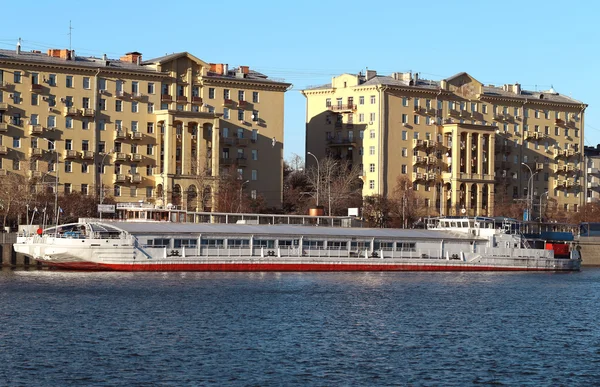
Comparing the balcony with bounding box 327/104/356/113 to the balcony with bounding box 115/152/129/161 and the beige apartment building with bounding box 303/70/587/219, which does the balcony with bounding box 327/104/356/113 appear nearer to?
the beige apartment building with bounding box 303/70/587/219

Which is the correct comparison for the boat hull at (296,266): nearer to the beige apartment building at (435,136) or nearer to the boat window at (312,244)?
the boat window at (312,244)

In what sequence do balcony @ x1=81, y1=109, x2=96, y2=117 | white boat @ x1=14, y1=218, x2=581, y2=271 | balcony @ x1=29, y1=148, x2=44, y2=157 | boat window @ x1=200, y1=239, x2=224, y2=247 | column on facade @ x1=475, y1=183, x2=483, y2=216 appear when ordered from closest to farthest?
white boat @ x1=14, y1=218, x2=581, y2=271 → boat window @ x1=200, y1=239, x2=224, y2=247 → balcony @ x1=29, y1=148, x2=44, y2=157 → balcony @ x1=81, y1=109, x2=96, y2=117 → column on facade @ x1=475, y1=183, x2=483, y2=216

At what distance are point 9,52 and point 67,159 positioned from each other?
14.4 metres

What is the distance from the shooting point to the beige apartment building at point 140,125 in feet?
426

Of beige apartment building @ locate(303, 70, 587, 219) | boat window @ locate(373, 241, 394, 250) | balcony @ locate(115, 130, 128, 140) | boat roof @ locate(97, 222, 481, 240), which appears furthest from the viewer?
beige apartment building @ locate(303, 70, 587, 219)

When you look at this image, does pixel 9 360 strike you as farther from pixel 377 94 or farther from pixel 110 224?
pixel 377 94

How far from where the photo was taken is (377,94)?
15762cm

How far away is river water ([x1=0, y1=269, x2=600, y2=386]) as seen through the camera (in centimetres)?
4562

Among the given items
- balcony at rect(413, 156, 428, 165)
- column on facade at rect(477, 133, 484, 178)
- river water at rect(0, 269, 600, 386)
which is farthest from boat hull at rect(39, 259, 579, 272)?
column on facade at rect(477, 133, 484, 178)

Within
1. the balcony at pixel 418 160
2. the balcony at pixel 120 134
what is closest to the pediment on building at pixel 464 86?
the balcony at pixel 418 160

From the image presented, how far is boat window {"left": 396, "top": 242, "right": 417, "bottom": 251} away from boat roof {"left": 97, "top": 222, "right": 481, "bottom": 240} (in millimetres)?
659

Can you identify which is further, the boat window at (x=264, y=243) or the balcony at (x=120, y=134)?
the balcony at (x=120, y=134)

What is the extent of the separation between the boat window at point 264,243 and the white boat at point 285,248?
87mm

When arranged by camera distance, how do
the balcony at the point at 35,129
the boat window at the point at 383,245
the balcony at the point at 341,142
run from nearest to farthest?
the boat window at the point at 383,245
the balcony at the point at 35,129
the balcony at the point at 341,142
